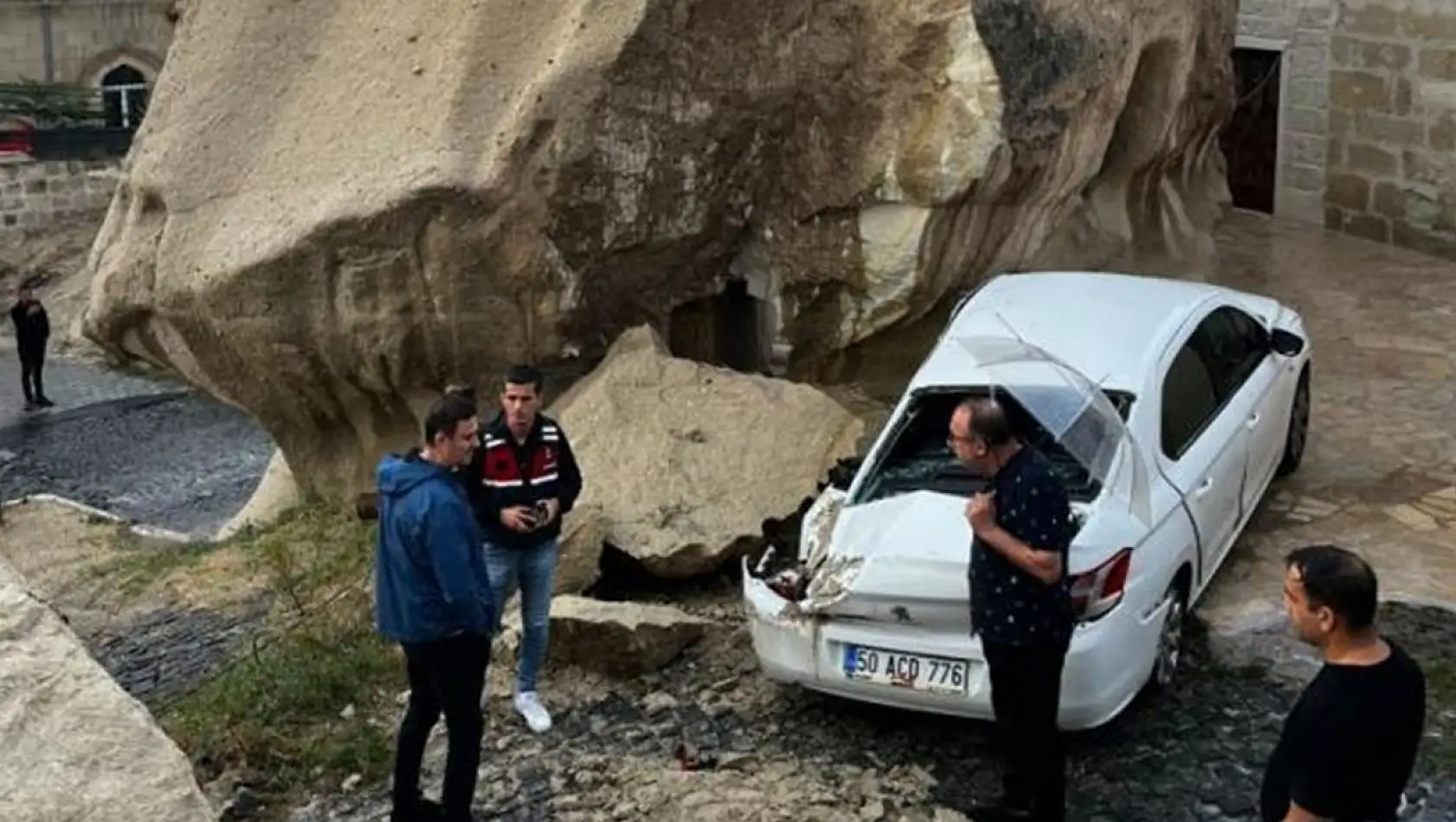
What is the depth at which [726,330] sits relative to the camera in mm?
10922

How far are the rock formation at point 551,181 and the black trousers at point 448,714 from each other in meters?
3.51

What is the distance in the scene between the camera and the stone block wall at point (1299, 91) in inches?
650

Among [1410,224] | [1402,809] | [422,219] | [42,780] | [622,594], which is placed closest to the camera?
[42,780]

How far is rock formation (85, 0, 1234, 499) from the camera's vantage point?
9445 millimetres

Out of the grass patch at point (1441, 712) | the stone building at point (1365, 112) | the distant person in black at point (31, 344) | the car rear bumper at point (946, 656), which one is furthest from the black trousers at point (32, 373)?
the grass patch at point (1441, 712)

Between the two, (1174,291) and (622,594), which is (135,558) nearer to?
(622,594)

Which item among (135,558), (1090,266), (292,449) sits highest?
(1090,266)

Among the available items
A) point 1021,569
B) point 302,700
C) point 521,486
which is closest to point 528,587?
point 521,486

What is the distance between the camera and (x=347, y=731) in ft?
24.4

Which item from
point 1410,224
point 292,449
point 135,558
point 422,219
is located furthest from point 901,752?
point 1410,224

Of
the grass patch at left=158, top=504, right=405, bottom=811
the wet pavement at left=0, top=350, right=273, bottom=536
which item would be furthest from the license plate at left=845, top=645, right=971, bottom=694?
the wet pavement at left=0, top=350, right=273, bottom=536

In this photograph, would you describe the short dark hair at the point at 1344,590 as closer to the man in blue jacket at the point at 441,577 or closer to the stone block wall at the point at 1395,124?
the man in blue jacket at the point at 441,577

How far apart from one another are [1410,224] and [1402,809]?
10254mm

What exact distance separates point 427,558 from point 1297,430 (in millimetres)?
5243
